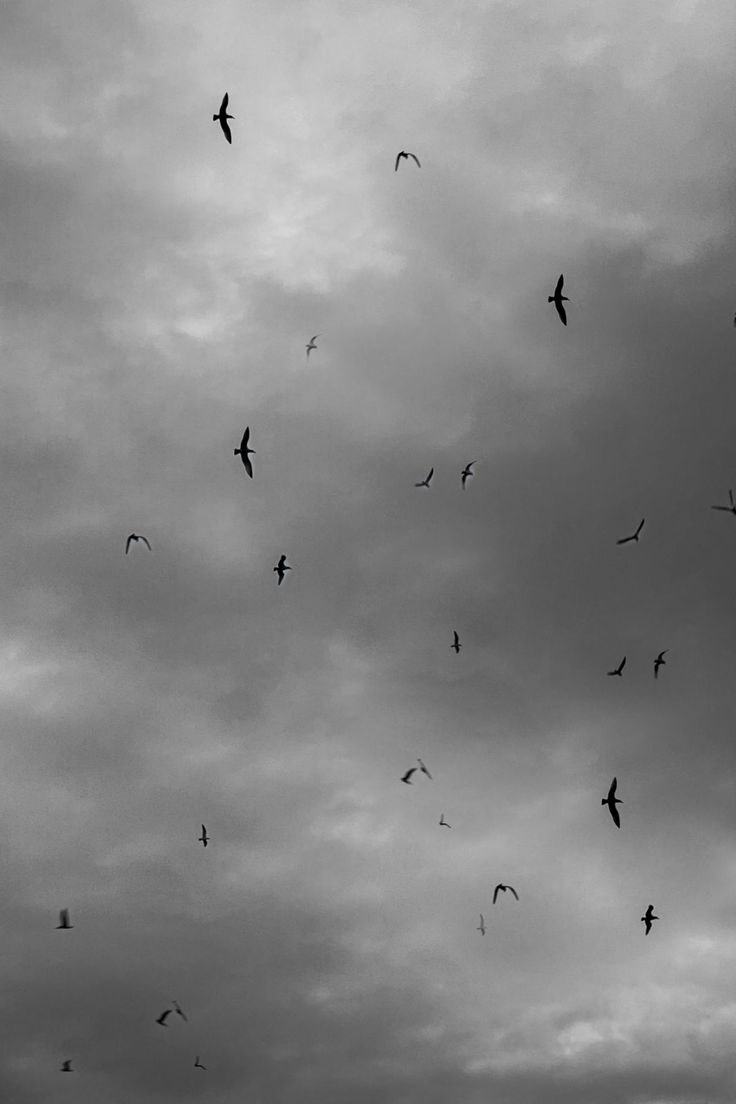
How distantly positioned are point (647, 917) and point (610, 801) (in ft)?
79.2

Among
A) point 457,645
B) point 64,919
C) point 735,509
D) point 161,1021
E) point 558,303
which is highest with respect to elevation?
point 558,303

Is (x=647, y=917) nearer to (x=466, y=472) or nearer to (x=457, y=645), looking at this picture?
(x=457, y=645)

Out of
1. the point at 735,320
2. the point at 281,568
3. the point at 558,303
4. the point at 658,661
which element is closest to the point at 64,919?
the point at 281,568

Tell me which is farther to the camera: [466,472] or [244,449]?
[466,472]

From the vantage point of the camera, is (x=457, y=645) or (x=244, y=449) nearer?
(x=244, y=449)

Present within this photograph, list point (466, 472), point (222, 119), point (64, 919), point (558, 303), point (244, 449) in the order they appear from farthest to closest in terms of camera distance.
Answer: point (64, 919) < point (466, 472) < point (244, 449) < point (558, 303) < point (222, 119)

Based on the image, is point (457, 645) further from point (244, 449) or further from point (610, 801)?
point (244, 449)

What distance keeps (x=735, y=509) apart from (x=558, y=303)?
1914 centimetres

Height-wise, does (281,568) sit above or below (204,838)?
above

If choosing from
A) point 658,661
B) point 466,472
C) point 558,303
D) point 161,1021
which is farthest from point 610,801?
point 161,1021

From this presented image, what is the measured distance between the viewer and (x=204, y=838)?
12456 cm

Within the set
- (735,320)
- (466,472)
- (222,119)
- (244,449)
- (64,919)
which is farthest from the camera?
(64,919)

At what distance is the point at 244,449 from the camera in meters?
97.1

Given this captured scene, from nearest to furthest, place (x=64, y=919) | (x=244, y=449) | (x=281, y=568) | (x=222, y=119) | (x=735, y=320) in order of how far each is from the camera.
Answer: (x=735, y=320) → (x=222, y=119) → (x=244, y=449) → (x=281, y=568) → (x=64, y=919)
